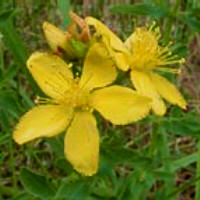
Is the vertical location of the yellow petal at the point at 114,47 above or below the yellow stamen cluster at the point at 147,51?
above

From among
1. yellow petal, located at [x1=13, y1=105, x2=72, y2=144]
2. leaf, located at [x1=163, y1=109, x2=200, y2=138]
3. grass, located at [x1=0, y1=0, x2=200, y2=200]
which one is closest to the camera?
yellow petal, located at [x1=13, y1=105, x2=72, y2=144]

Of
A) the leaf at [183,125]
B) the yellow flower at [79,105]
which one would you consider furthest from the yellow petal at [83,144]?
the leaf at [183,125]

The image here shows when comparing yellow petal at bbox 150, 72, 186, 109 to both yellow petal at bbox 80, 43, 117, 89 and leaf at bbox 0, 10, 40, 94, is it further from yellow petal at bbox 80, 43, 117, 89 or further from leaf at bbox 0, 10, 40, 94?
leaf at bbox 0, 10, 40, 94

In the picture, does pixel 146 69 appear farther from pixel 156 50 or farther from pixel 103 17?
pixel 103 17

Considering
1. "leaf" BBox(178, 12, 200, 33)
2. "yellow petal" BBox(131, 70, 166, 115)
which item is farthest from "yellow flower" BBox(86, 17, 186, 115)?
"leaf" BBox(178, 12, 200, 33)

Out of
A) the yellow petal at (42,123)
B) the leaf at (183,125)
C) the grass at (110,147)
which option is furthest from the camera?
the leaf at (183,125)

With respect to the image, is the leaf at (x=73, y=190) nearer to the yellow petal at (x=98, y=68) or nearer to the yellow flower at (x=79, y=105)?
the yellow flower at (x=79, y=105)

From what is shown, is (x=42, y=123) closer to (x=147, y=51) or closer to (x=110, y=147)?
(x=110, y=147)

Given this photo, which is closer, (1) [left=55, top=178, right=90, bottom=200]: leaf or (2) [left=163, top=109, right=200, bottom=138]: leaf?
(1) [left=55, top=178, right=90, bottom=200]: leaf

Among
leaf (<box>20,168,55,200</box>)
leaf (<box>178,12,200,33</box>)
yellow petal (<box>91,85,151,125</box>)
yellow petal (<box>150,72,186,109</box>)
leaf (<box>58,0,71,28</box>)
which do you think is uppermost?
leaf (<box>58,0,71,28</box>)
